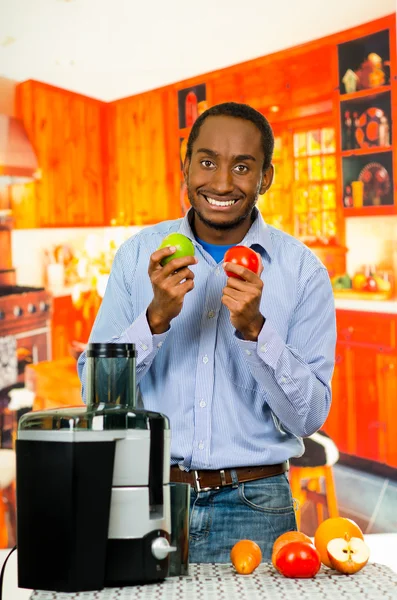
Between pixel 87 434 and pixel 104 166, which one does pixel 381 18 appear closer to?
pixel 104 166

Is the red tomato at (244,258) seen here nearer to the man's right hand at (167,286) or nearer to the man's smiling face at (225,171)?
the man's right hand at (167,286)

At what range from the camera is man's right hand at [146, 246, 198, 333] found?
4.82 feet

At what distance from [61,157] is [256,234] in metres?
2.43

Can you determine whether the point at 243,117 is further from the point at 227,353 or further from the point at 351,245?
the point at 351,245

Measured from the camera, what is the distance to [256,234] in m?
1.77

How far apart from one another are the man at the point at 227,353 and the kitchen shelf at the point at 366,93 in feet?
7.40

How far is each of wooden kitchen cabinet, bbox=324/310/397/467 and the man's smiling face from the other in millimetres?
2315

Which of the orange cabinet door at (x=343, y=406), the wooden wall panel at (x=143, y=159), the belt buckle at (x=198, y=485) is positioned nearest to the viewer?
the belt buckle at (x=198, y=485)

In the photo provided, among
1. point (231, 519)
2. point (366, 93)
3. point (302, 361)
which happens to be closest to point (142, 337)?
point (302, 361)

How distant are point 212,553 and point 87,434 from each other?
2.24 feet

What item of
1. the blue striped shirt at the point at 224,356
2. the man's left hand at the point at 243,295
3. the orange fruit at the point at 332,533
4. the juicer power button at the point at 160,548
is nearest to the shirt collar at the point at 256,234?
the blue striped shirt at the point at 224,356

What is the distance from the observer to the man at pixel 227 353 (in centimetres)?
164

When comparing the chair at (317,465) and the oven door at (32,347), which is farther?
the oven door at (32,347)

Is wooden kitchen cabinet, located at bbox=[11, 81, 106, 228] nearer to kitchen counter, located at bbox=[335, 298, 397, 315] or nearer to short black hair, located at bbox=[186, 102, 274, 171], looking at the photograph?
kitchen counter, located at bbox=[335, 298, 397, 315]
